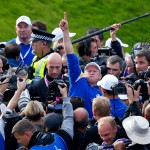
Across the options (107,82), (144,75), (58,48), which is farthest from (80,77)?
(58,48)

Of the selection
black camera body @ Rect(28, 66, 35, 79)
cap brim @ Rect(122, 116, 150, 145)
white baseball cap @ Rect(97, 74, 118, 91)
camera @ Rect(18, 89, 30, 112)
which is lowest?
cap brim @ Rect(122, 116, 150, 145)

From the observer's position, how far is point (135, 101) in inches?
560

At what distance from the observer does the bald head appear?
15540 mm

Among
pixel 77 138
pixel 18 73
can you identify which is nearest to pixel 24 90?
pixel 18 73

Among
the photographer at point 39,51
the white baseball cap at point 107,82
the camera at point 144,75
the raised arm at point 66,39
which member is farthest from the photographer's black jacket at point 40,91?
the camera at point 144,75

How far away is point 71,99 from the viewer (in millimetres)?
14844

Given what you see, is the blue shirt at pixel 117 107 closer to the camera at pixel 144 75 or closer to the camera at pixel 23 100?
the camera at pixel 144 75

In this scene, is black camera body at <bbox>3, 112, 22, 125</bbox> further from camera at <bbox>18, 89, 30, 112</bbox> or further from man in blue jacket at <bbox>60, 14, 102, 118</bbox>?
man in blue jacket at <bbox>60, 14, 102, 118</bbox>

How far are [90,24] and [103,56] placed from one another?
1234cm

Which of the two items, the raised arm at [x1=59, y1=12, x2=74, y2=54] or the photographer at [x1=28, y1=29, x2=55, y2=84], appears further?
the photographer at [x1=28, y1=29, x2=55, y2=84]

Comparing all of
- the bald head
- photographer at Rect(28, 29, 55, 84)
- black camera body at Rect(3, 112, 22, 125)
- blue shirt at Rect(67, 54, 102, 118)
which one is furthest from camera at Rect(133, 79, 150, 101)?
photographer at Rect(28, 29, 55, 84)

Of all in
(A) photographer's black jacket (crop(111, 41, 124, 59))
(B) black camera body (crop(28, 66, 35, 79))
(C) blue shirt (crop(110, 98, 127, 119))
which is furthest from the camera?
(A) photographer's black jacket (crop(111, 41, 124, 59))

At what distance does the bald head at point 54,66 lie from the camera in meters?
15.5

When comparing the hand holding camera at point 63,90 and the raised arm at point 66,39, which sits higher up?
the raised arm at point 66,39
